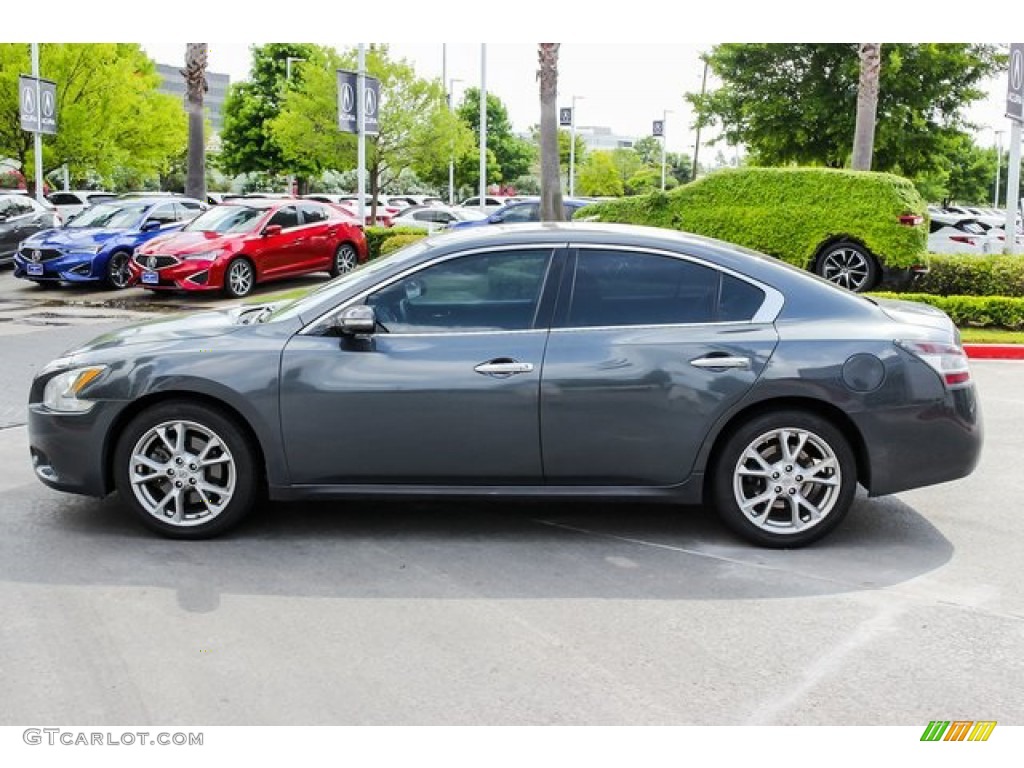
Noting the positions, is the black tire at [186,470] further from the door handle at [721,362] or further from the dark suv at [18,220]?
the dark suv at [18,220]

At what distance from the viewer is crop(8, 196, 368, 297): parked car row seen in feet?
59.8

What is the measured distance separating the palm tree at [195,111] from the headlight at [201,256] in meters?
10.3

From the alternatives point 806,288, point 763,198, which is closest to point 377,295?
point 806,288

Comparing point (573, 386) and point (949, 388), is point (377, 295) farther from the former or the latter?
point (949, 388)

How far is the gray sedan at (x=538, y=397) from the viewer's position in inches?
220

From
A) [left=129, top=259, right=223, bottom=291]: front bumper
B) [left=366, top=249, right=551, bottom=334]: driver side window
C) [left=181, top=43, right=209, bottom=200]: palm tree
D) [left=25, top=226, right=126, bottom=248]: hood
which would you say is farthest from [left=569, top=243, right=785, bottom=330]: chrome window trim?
[left=181, top=43, right=209, bottom=200]: palm tree

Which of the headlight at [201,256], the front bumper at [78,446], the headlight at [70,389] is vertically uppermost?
the headlight at [201,256]

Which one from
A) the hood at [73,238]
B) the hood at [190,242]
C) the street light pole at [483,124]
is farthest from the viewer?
the street light pole at [483,124]

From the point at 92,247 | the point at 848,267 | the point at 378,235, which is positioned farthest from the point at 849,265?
the point at 92,247

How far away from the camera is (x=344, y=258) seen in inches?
824

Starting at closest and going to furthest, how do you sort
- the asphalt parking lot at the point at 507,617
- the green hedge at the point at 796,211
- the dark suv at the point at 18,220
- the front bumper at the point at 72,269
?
the asphalt parking lot at the point at 507,617
the green hedge at the point at 796,211
the front bumper at the point at 72,269
the dark suv at the point at 18,220

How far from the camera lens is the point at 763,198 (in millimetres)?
16375

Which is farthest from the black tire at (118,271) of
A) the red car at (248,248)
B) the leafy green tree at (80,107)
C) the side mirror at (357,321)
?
the leafy green tree at (80,107)

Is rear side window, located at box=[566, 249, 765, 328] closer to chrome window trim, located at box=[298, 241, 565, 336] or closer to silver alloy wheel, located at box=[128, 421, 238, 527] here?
chrome window trim, located at box=[298, 241, 565, 336]
